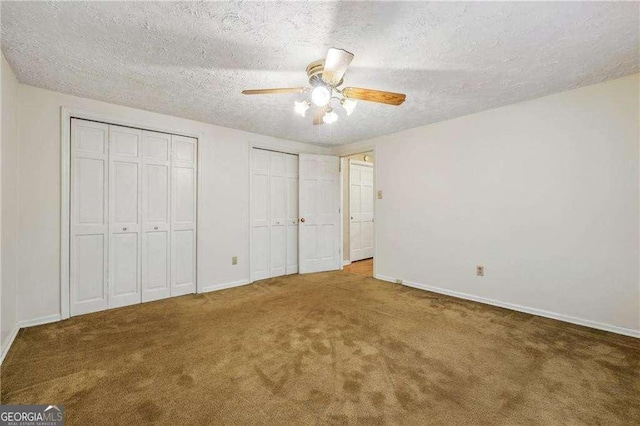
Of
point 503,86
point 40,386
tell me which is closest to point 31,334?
point 40,386

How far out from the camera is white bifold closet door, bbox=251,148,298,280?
4359 millimetres

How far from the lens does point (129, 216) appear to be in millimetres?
3240

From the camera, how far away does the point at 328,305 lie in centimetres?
326

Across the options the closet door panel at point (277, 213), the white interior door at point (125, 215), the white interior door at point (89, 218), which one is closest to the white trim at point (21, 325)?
the white interior door at point (89, 218)

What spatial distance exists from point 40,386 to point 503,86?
14.0 feet

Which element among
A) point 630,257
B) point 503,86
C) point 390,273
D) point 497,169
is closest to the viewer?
point 630,257

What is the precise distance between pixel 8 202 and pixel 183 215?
5.13 feet

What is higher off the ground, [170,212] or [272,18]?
[272,18]

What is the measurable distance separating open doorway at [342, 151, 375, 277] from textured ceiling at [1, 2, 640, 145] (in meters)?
2.92

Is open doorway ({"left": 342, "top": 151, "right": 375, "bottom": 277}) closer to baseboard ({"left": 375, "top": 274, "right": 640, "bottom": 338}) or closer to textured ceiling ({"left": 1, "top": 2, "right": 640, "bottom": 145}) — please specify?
baseboard ({"left": 375, "top": 274, "right": 640, "bottom": 338})

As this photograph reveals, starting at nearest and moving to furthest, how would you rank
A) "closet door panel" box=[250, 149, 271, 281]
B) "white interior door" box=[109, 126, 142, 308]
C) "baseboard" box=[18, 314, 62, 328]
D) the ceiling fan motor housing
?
the ceiling fan motor housing < "baseboard" box=[18, 314, 62, 328] < "white interior door" box=[109, 126, 142, 308] < "closet door panel" box=[250, 149, 271, 281]

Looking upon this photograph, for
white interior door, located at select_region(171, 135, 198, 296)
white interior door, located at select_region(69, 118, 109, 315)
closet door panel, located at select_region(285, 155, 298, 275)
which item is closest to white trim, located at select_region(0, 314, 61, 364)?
white interior door, located at select_region(69, 118, 109, 315)

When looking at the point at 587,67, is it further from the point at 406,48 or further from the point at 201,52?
the point at 201,52

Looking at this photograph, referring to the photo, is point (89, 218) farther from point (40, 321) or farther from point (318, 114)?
point (318, 114)
